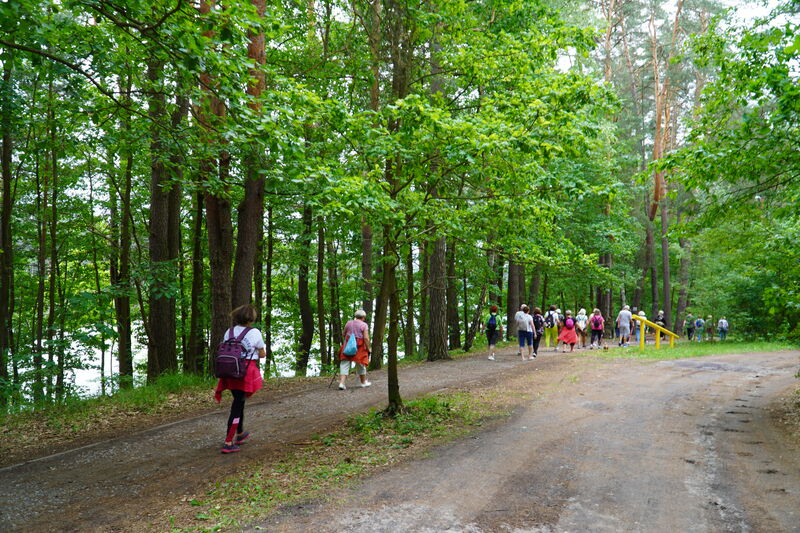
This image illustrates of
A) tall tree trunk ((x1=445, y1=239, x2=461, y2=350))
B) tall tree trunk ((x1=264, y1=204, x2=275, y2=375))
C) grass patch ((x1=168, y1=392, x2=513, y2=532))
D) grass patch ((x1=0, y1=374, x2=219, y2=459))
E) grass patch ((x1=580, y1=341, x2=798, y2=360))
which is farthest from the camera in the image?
tall tree trunk ((x1=445, y1=239, x2=461, y2=350))

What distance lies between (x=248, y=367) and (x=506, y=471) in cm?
326

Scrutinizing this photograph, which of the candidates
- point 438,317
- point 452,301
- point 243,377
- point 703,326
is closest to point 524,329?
point 438,317

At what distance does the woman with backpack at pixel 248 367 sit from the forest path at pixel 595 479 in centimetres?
204

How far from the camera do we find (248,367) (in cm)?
629

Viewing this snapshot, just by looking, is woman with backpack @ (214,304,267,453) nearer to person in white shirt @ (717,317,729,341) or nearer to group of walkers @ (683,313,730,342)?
group of walkers @ (683,313,730,342)

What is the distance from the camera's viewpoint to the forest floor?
4312 millimetres

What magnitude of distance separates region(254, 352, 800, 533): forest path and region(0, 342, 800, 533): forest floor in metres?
0.02

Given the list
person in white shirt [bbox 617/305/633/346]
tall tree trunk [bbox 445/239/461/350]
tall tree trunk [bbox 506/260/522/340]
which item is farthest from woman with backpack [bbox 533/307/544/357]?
person in white shirt [bbox 617/305/633/346]

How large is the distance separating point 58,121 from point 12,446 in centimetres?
465

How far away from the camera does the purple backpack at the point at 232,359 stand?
6098 mm

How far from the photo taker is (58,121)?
7.60 metres

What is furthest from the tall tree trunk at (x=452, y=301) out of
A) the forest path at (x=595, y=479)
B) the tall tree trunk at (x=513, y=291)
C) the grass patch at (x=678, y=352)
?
the forest path at (x=595, y=479)

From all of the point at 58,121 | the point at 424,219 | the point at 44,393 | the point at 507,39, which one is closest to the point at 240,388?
the point at 424,219

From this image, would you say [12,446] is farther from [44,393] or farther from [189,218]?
[189,218]
